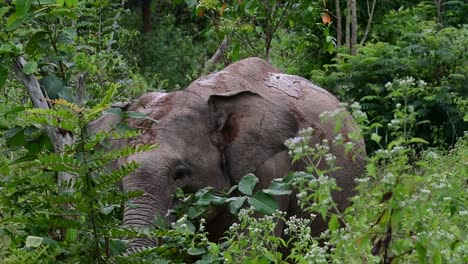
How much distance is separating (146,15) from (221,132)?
1352 centimetres

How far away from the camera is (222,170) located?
712 cm

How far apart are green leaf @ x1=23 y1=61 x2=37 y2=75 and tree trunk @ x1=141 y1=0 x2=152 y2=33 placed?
15.5 meters

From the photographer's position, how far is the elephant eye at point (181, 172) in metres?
6.76

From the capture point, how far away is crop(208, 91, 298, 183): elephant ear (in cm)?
718

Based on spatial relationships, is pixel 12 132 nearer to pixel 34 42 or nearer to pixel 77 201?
pixel 34 42

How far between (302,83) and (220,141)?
1.18m

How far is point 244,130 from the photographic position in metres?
7.25

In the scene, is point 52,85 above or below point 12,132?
above

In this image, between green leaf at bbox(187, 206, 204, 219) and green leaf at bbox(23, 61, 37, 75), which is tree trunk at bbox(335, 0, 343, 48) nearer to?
green leaf at bbox(187, 206, 204, 219)

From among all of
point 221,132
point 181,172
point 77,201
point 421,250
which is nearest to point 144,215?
point 181,172

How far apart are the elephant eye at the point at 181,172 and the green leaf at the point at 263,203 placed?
81.4 inches

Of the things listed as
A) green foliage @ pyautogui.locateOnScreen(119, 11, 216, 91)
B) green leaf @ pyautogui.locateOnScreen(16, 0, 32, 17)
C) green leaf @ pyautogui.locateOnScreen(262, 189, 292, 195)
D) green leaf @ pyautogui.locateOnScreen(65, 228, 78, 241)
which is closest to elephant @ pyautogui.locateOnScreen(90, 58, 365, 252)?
green leaf @ pyautogui.locateOnScreen(262, 189, 292, 195)

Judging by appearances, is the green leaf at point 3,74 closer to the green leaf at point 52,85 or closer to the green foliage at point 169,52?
the green leaf at point 52,85

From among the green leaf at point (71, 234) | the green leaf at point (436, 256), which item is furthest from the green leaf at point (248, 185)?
the green leaf at point (436, 256)
